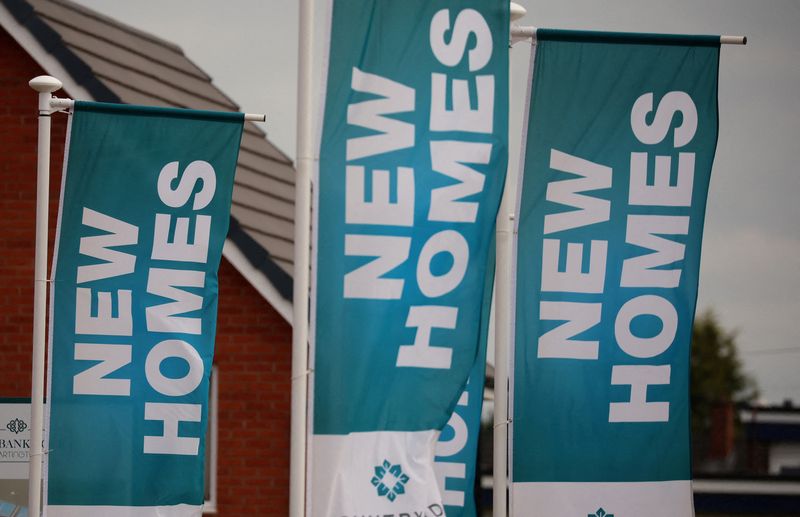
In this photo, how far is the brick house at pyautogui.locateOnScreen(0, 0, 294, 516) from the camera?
14.0 meters

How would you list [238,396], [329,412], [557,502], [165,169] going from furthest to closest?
[238,396], [165,169], [557,502], [329,412]

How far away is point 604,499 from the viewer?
27.1 ft

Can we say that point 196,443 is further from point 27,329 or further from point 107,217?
point 27,329

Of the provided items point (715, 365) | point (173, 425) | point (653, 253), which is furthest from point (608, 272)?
point (715, 365)

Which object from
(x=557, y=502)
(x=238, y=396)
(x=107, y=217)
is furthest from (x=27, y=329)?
(x=557, y=502)

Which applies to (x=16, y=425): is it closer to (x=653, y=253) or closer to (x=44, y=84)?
(x=44, y=84)

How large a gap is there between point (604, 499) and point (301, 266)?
8.49 feet

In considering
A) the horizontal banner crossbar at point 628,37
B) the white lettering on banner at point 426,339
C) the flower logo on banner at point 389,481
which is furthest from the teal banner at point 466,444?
the horizontal banner crossbar at point 628,37

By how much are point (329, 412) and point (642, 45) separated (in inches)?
130

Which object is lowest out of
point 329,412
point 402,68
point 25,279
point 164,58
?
point 329,412

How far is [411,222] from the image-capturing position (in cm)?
724

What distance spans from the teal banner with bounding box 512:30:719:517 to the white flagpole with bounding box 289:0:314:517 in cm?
158

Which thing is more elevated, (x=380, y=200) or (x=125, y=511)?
(x=380, y=200)

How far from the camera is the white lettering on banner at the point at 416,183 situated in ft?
23.4
